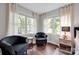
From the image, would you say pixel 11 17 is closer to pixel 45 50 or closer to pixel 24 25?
pixel 24 25

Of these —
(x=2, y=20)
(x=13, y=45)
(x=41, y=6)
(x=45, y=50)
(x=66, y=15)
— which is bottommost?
(x=45, y=50)

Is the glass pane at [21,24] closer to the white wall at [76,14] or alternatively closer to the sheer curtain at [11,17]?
the sheer curtain at [11,17]

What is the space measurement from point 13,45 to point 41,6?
97cm

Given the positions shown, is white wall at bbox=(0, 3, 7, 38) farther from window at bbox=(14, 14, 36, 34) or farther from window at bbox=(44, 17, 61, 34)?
window at bbox=(44, 17, 61, 34)

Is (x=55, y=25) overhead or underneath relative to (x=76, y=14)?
underneath

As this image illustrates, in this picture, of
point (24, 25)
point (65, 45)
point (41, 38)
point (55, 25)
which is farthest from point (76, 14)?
point (24, 25)

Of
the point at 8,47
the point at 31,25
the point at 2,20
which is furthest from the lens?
the point at 31,25

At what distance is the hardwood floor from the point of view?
183 cm

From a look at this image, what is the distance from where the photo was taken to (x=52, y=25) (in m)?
1.99

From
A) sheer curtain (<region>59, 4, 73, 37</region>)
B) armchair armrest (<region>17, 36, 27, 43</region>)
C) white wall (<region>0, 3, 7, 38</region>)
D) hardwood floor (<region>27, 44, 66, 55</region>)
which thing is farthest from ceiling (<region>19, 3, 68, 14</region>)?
hardwood floor (<region>27, 44, 66, 55</region>)

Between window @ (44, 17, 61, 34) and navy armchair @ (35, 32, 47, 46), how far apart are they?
0.12 meters

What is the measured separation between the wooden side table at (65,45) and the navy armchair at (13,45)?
77 centimetres

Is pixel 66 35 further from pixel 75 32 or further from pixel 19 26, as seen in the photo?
pixel 19 26
